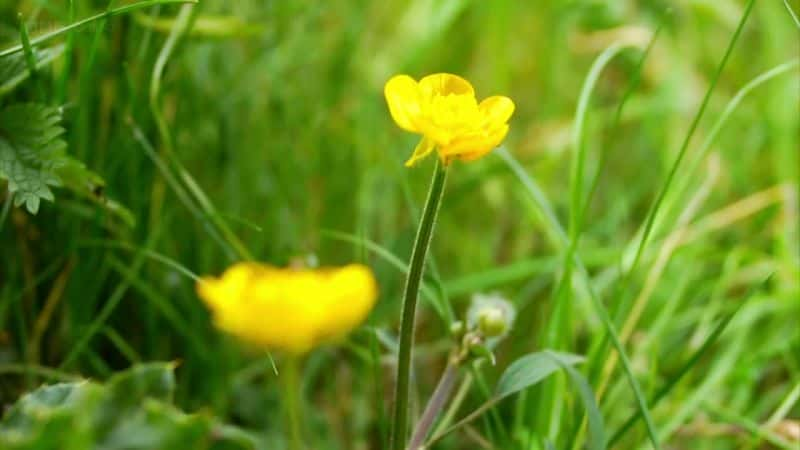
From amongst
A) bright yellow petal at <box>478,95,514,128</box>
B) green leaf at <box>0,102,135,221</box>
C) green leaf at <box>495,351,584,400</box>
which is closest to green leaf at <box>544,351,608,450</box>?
green leaf at <box>495,351,584,400</box>

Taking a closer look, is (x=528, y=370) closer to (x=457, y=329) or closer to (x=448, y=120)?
(x=457, y=329)

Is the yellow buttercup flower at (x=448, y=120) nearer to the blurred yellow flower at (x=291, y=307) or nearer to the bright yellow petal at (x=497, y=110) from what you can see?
the bright yellow petal at (x=497, y=110)

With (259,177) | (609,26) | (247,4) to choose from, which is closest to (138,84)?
(259,177)

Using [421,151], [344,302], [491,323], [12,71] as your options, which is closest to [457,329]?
[491,323]

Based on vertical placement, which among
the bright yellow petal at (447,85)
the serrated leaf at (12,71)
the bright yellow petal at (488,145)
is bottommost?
the bright yellow petal at (488,145)

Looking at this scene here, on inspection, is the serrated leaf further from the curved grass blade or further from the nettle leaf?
the curved grass blade

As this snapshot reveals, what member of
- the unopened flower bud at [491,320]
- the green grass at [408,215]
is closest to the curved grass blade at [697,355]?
the green grass at [408,215]
